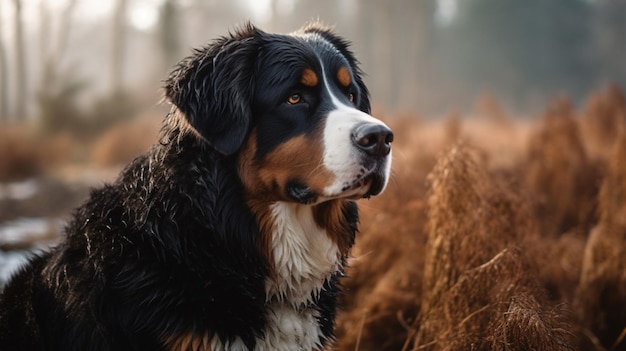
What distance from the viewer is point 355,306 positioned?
4.72 metres

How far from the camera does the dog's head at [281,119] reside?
8.29ft

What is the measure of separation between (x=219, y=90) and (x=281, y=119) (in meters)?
0.32

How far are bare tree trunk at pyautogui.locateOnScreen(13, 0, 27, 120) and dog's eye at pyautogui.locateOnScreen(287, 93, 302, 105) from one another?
65.8 ft

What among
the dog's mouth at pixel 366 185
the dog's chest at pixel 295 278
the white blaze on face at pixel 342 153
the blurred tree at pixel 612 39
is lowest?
the blurred tree at pixel 612 39

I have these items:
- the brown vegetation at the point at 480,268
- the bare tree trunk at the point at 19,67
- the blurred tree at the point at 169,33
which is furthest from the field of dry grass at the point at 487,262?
the blurred tree at the point at 169,33

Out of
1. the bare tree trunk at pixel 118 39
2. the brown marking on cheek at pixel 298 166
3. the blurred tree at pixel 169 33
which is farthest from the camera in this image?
the blurred tree at pixel 169 33

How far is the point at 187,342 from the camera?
8.07 ft

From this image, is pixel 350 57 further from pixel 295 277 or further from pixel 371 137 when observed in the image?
pixel 295 277

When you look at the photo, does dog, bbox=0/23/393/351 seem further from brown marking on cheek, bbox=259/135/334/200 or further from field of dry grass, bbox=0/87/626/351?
field of dry grass, bbox=0/87/626/351

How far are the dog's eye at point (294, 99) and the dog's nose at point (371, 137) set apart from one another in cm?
40

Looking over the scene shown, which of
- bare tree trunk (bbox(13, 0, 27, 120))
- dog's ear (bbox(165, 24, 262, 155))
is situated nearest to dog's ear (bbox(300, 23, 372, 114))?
dog's ear (bbox(165, 24, 262, 155))

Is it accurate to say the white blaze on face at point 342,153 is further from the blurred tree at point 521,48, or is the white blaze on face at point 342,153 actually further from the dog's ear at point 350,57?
the blurred tree at point 521,48

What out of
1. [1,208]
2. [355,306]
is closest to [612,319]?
[355,306]

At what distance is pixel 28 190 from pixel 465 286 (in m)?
9.55
